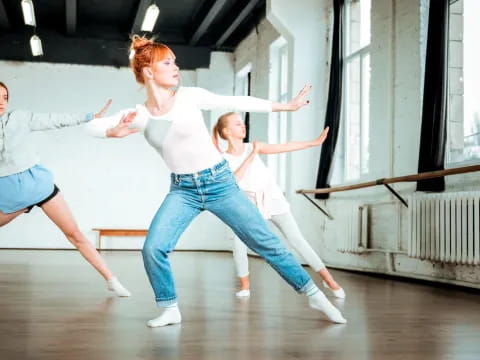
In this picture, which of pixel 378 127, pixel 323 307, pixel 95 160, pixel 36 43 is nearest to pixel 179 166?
pixel 323 307

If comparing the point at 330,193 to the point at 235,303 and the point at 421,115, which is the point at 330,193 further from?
the point at 235,303

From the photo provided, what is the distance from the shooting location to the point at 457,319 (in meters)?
3.51

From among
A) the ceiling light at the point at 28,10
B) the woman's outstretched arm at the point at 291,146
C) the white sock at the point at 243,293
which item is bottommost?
the white sock at the point at 243,293

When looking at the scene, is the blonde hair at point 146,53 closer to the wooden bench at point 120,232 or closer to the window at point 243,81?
the window at point 243,81

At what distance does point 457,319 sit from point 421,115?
3.17m

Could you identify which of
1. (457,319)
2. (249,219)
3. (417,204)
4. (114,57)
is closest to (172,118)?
(249,219)

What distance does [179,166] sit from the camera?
Result: 3039 mm

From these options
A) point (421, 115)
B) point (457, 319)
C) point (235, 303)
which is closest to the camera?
point (457, 319)

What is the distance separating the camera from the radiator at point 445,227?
514 cm

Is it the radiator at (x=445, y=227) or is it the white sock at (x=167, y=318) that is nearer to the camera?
the white sock at (x=167, y=318)

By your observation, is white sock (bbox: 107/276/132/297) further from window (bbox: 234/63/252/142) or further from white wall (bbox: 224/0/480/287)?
window (bbox: 234/63/252/142)

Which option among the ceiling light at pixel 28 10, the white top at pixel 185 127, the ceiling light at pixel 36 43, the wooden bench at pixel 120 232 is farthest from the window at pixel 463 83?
the wooden bench at pixel 120 232

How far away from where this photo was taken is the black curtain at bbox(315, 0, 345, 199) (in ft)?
26.5

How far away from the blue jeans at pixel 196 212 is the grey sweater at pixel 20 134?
1168 millimetres
